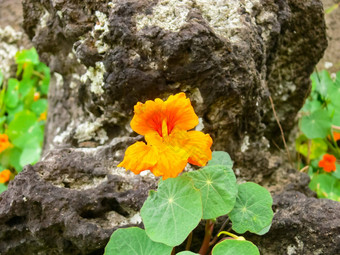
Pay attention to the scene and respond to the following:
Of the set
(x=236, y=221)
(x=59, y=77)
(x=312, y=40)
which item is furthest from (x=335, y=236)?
(x=59, y=77)

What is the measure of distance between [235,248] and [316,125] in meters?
1.25

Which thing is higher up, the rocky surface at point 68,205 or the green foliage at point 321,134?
the rocky surface at point 68,205

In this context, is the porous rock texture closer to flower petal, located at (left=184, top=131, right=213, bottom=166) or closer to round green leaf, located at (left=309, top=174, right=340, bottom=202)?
flower petal, located at (left=184, top=131, right=213, bottom=166)

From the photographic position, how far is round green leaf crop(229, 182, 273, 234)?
A: 1042 millimetres

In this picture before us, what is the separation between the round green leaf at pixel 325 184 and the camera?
1.85 metres

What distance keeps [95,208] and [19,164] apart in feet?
3.37

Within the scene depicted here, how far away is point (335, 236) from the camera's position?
3.70 ft

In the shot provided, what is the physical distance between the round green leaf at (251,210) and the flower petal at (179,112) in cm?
31

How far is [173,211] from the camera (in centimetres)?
93

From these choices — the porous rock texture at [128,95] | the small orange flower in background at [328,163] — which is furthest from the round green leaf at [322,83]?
the porous rock texture at [128,95]

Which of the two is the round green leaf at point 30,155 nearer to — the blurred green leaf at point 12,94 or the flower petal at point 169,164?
the blurred green leaf at point 12,94

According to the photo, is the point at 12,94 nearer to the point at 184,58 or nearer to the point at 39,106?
the point at 39,106

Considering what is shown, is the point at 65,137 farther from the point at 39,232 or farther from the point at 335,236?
the point at 335,236

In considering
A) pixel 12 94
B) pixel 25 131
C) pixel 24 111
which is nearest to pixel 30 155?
pixel 25 131
